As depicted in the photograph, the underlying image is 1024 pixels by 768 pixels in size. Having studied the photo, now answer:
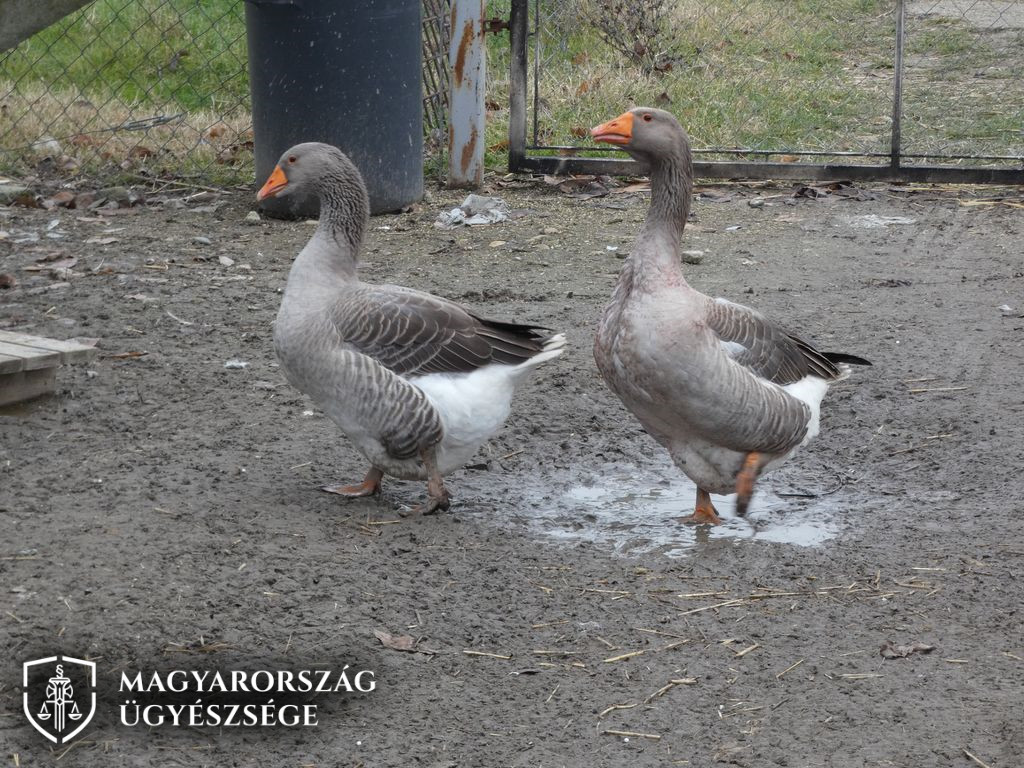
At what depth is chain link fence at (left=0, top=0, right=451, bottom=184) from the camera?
7883 millimetres

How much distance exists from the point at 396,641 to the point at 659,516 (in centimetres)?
131

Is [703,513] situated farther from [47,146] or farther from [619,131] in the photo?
[47,146]

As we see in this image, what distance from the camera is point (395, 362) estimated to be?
3.95 meters

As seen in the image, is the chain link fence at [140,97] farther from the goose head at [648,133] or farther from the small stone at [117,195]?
the goose head at [648,133]

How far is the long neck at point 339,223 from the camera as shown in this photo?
408 cm

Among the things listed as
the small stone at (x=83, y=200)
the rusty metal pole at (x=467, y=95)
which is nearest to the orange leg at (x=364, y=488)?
the small stone at (x=83, y=200)

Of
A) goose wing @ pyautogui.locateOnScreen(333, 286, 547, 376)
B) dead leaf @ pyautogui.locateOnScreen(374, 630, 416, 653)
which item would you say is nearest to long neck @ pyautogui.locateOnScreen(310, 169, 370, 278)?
goose wing @ pyautogui.locateOnScreen(333, 286, 547, 376)

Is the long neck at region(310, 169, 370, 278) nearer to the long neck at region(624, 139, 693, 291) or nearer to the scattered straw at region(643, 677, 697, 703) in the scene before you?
the long neck at region(624, 139, 693, 291)

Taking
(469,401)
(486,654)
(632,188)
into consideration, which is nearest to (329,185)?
(469,401)

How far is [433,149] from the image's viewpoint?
8102 mm

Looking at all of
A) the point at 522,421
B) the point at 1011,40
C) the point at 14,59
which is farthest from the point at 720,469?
the point at 1011,40

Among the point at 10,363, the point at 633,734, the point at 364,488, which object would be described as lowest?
the point at 633,734

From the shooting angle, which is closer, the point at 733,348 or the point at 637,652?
the point at 637,652

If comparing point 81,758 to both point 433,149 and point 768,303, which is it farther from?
point 433,149
